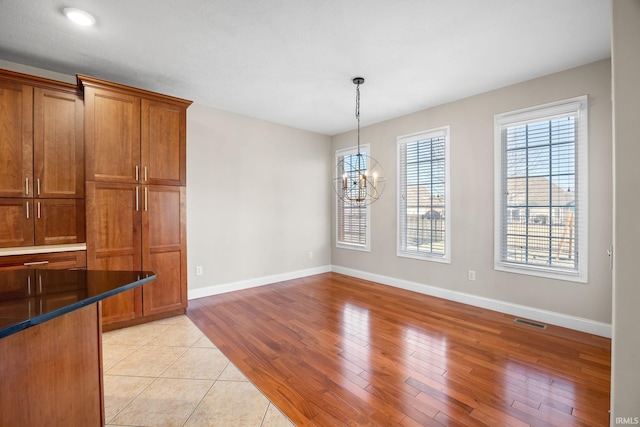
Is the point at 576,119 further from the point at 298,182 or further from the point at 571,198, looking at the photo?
the point at 298,182

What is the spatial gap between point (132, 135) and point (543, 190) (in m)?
4.60

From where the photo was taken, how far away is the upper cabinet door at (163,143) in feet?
10.6

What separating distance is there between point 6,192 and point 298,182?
373 centimetres

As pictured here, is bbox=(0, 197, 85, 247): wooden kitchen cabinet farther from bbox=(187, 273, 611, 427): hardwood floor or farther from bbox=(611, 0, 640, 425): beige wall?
bbox=(611, 0, 640, 425): beige wall

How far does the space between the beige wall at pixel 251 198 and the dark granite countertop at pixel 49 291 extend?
260 centimetres

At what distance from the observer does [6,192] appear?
271cm

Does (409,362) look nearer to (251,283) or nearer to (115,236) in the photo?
(251,283)

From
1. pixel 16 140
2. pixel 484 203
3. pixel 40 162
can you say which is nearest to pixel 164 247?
pixel 40 162

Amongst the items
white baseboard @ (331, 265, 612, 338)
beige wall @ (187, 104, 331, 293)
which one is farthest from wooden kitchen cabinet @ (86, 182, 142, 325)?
white baseboard @ (331, 265, 612, 338)

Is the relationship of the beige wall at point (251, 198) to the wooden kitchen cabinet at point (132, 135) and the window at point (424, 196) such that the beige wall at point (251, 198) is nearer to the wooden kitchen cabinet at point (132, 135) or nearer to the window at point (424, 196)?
the wooden kitchen cabinet at point (132, 135)

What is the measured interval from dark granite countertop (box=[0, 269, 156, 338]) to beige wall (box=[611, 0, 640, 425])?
2.26 metres

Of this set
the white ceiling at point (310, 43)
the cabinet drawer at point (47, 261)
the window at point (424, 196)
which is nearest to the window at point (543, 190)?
the white ceiling at point (310, 43)

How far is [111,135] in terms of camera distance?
119 inches

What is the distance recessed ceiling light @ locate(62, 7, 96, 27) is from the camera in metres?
2.16
